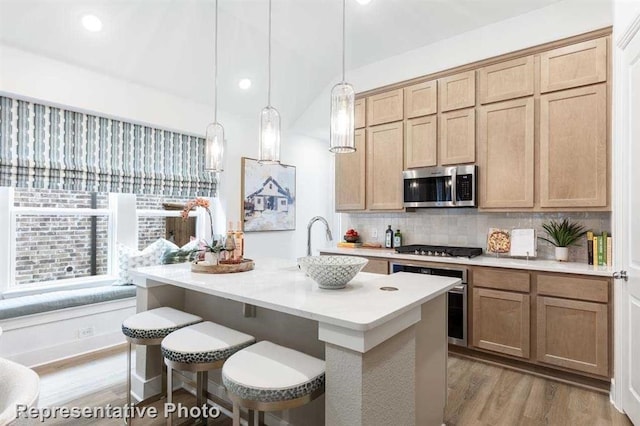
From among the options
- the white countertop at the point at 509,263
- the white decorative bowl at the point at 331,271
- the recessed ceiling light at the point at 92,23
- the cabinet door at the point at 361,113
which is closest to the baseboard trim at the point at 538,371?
the white countertop at the point at 509,263

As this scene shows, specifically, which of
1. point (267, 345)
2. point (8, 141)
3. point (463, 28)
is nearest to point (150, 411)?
point (267, 345)

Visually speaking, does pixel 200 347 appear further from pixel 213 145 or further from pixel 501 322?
pixel 501 322

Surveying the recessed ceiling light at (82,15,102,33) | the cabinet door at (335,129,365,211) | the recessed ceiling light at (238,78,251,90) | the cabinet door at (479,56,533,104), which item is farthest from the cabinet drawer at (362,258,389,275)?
the recessed ceiling light at (82,15,102,33)

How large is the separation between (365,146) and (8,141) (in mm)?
3438

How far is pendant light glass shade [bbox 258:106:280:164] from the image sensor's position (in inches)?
90.7

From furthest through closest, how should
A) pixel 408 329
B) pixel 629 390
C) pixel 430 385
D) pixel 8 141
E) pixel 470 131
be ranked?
pixel 470 131 < pixel 8 141 < pixel 629 390 < pixel 430 385 < pixel 408 329

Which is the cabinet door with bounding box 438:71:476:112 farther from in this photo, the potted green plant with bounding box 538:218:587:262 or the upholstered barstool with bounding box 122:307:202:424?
the upholstered barstool with bounding box 122:307:202:424

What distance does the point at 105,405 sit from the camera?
2320 millimetres

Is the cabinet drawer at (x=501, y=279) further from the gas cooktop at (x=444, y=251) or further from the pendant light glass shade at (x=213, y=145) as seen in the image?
the pendant light glass shade at (x=213, y=145)

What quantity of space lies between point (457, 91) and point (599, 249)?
1.88 m

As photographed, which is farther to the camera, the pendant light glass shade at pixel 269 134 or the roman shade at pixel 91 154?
the roman shade at pixel 91 154

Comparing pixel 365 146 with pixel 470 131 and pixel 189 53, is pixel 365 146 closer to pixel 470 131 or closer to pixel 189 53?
pixel 470 131

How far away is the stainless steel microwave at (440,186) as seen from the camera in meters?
3.34

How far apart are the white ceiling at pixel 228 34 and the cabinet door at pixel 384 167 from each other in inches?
36.9
